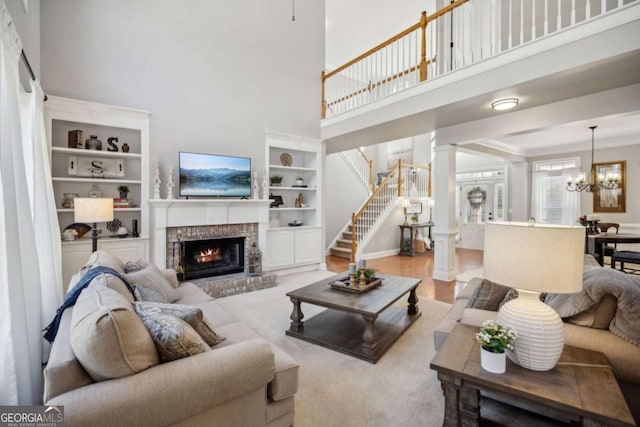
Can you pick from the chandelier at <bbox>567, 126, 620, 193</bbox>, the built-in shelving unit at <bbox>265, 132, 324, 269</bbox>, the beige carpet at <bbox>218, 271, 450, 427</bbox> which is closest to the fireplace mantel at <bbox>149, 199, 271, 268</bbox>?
the built-in shelving unit at <bbox>265, 132, 324, 269</bbox>

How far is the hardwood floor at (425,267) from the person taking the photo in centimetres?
464

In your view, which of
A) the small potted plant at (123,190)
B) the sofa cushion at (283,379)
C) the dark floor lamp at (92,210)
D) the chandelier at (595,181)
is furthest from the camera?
the chandelier at (595,181)

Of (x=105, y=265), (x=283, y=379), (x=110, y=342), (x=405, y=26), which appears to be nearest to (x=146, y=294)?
(x=105, y=265)

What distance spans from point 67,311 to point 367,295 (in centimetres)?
239

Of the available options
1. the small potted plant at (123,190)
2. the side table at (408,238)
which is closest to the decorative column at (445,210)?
the side table at (408,238)

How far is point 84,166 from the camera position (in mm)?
4000

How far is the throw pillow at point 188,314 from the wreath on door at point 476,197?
29.4 ft

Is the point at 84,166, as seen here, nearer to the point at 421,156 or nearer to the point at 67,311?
the point at 67,311

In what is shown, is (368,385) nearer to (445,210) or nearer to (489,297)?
(489,297)

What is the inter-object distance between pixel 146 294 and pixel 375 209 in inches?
260

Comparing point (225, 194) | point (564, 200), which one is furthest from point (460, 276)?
point (225, 194)

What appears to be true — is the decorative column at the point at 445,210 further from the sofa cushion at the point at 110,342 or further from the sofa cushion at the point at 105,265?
the sofa cushion at the point at 110,342

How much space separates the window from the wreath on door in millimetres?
1268

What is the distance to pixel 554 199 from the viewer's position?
24.2 ft
